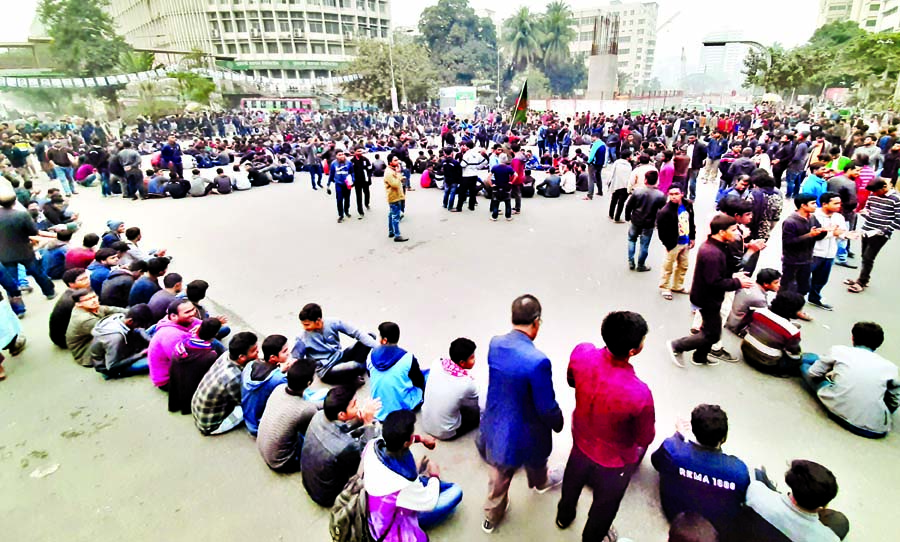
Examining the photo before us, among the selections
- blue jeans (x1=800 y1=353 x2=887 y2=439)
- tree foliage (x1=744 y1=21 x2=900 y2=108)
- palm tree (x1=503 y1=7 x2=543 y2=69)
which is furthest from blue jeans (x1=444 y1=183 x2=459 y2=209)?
palm tree (x1=503 y1=7 x2=543 y2=69)

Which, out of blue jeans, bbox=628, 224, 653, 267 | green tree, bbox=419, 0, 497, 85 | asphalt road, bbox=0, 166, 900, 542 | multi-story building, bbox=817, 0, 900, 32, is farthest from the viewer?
green tree, bbox=419, 0, 497, 85

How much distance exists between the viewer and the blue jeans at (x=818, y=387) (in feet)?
11.6

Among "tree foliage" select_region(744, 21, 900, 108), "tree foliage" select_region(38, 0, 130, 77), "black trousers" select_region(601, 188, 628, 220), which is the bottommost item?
"black trousers" select_region(601, 188, 628, 220)

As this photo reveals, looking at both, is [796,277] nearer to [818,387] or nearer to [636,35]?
[818,387]

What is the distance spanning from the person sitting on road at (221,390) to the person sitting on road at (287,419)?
20.9 inches

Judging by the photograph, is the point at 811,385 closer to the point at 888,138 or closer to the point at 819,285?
the point at 819,285

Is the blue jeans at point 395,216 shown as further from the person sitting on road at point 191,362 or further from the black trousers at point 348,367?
the person sitting on road at point 191,362

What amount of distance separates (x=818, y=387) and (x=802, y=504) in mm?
2135

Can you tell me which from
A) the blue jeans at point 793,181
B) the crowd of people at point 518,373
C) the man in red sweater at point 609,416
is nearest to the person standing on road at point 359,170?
the crowd of people at point 518,373

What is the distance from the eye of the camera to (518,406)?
2.49m

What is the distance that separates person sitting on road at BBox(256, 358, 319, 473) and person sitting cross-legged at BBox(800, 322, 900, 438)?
4.08 m

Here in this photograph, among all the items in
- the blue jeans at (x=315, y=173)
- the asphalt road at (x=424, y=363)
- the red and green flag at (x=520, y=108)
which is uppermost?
the red and green flag at (x=520, y=108)

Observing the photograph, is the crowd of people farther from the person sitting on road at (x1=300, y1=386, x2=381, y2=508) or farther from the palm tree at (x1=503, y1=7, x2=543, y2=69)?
the palm tree at (x1=503, y1=7, x2=543, y2=69)

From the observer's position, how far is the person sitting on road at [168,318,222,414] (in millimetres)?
3821
